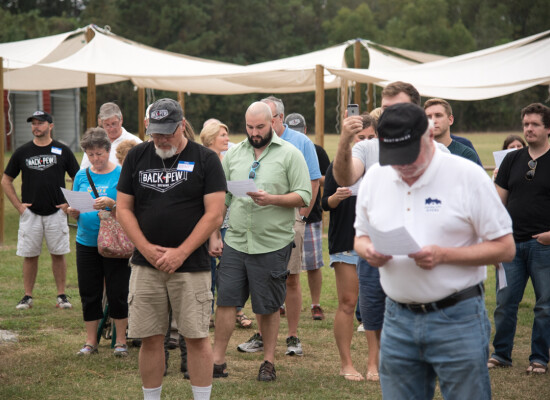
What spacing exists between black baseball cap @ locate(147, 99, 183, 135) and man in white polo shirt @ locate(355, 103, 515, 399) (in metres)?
1.73

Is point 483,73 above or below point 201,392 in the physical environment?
above

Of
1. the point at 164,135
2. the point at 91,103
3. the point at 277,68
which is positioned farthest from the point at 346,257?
the point at 91,103

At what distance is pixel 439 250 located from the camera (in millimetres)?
2615

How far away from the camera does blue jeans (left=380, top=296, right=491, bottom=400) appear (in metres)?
2.68

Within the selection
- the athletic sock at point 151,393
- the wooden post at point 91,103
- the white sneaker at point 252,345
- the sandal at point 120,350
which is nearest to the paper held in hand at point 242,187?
the athletic sock at point 151,393

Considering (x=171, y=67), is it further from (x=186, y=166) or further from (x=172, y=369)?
(x=186, y=166)

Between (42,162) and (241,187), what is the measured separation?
372 centimetres

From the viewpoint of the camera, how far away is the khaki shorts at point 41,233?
7.57 meters

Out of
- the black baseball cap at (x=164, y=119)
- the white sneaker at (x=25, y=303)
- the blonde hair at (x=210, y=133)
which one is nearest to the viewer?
the black baseball cap at (x=164, y=119)

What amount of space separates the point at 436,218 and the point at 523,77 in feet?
23.4

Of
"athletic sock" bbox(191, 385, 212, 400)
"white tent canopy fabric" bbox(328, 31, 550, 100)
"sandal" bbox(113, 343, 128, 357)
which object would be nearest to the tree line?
"white tent canopy fabric" bbox(328, 31, 550, 100)

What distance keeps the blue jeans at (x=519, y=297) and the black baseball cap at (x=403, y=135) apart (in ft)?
9.90

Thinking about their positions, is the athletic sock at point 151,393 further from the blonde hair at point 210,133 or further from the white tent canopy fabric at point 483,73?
the white tent canopy fabric at point 483,73

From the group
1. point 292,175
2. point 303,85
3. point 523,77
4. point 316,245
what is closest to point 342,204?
point 292,175
